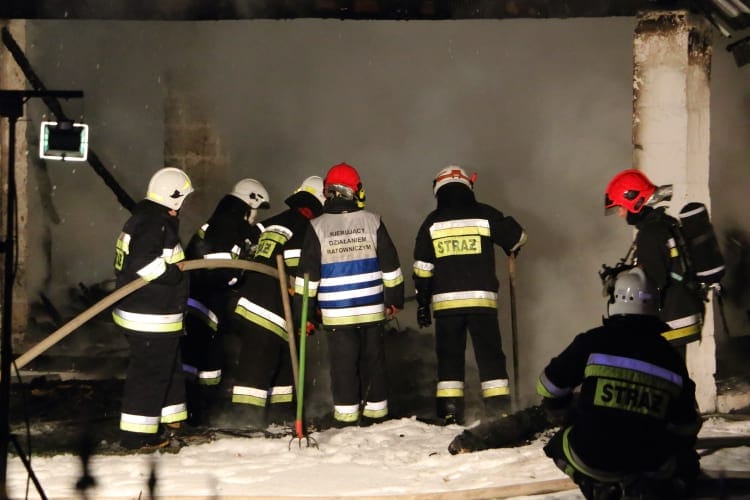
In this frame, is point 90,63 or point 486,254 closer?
point 486,254

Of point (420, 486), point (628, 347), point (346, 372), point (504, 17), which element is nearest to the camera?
point (628, 347)

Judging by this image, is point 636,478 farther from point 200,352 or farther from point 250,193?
point 250,193

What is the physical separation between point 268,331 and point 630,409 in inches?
165

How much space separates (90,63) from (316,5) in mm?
2998

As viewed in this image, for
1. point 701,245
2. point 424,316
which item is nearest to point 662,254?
point 701,245

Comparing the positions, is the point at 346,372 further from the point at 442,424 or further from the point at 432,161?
the point at 432,161

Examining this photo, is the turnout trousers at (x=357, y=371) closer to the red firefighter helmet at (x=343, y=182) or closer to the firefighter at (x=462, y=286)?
the firefighter at (x=462, y=286)

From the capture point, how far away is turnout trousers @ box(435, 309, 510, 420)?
8266 mm

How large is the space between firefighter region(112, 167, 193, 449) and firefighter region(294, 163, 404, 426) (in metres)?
1.04

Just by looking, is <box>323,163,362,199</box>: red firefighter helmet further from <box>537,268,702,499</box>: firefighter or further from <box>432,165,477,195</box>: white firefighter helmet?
<box>537,268,702,499</box>: firefighter

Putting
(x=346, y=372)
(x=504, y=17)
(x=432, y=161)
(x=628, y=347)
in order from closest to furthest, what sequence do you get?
(x=628, y=347)
(x=346, y=372)
(x=504, y=17)
(x=432, y=161)

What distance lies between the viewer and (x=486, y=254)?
8.33 meters

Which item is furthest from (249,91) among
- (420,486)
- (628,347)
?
(628,347)

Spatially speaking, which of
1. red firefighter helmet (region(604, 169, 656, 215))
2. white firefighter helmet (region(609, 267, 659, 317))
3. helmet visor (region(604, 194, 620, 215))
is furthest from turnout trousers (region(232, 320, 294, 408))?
white firefighter helmet (region(609, 267, 659, 317))
